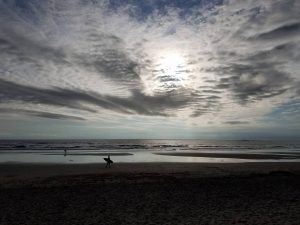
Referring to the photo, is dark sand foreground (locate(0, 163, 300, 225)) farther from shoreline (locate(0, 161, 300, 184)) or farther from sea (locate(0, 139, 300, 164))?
sea (locate(0, 139, 300, 164))

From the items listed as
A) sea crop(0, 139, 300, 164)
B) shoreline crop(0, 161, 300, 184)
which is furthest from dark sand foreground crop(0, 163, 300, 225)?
sea crop(0, 139, 300, 164)

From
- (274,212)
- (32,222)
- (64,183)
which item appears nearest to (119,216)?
(32,222)

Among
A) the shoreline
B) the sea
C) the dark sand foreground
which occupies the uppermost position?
the sea

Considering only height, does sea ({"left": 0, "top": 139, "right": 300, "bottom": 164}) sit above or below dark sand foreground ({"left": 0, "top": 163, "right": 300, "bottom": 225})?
above

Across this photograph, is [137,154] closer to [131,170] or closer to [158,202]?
[131,170]

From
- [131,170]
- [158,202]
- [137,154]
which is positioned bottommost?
[158,202]

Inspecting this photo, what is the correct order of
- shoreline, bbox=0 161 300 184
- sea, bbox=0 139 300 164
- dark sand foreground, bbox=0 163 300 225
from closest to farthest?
dark sand foreground, bbox=0 163 300 225
shoreline, bbox=0 161 300 184
sea, bbox=0 139 300 164

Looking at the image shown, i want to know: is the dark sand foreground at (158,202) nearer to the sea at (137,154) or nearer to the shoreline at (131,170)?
the shoreline at (131,170)

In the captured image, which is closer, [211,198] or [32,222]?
[32,222]

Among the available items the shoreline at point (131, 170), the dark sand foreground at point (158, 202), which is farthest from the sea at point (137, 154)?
the dark sand foreground at point (158, 202)

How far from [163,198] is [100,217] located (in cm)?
400

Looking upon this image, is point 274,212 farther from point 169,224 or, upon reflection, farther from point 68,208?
point 68,208

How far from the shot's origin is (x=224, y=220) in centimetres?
1080

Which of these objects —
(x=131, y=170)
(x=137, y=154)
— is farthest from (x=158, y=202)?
(x=137, y=154)
